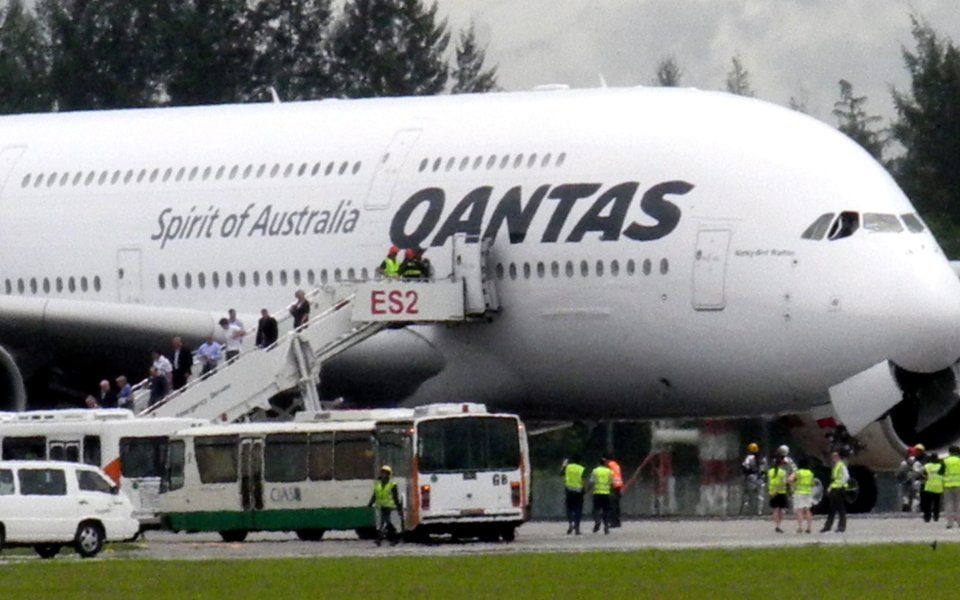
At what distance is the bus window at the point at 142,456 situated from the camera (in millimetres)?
45875

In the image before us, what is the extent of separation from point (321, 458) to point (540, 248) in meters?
5.01

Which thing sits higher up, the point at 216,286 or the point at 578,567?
the point at 216,286

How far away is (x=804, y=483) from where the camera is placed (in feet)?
150

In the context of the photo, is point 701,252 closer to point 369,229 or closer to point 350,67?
point 369,229

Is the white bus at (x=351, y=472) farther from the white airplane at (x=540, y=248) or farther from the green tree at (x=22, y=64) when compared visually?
the green tree at (x=22, y=64)

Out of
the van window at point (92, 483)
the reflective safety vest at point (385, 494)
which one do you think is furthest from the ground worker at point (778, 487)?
the van window at point (92, 483)

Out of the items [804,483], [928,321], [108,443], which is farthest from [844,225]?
[108,443]

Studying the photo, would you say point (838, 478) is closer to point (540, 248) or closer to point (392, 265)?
point (540, 248)

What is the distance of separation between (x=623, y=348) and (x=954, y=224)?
40.3 meters

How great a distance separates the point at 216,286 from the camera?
50375mm

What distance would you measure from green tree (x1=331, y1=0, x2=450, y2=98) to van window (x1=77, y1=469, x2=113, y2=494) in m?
48.8

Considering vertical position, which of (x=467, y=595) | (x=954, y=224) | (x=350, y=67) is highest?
(x=350, y=67)

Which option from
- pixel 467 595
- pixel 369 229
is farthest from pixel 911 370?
pixel 467 595

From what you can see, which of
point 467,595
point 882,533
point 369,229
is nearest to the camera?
point 467,595
